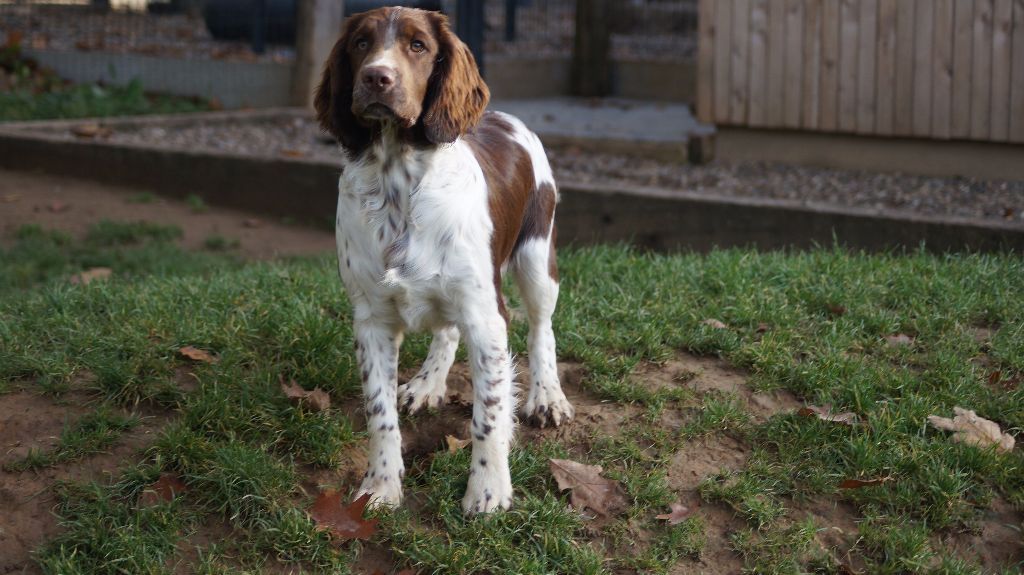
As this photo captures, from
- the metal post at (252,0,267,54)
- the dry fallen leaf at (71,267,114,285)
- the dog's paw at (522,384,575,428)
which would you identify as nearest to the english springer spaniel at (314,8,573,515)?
the dog's paw at (522,384,575,428)

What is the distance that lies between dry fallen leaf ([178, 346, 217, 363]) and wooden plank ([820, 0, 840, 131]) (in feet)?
19.2

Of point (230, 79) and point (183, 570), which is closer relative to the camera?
point (183, 570)

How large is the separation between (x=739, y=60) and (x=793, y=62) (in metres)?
0.44

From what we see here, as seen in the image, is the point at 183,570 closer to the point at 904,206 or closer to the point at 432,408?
the point at 432,408

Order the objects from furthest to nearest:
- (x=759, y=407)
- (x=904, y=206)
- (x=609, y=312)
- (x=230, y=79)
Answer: (x=230, y=79) → (x=904, y=206) → (x=609, y=312) → (x=759, y=407)

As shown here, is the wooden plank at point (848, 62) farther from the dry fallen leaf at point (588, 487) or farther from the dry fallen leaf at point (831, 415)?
the dry fallen leaf at point (588, 487)

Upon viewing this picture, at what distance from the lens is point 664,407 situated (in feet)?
13.5

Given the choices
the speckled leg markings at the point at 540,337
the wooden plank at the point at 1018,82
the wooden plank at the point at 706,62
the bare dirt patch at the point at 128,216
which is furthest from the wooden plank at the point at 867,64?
the speckled leg markings at the point at 540,337

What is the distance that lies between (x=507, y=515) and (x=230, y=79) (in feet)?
30.4

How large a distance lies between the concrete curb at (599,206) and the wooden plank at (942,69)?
2185mm

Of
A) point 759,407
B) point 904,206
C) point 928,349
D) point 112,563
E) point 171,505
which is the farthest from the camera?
point 904,206

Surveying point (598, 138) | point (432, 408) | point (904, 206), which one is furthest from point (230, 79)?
point (432, 408)

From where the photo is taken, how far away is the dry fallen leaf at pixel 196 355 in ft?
13.9

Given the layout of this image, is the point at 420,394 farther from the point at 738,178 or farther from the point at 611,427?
the point at 738,178
